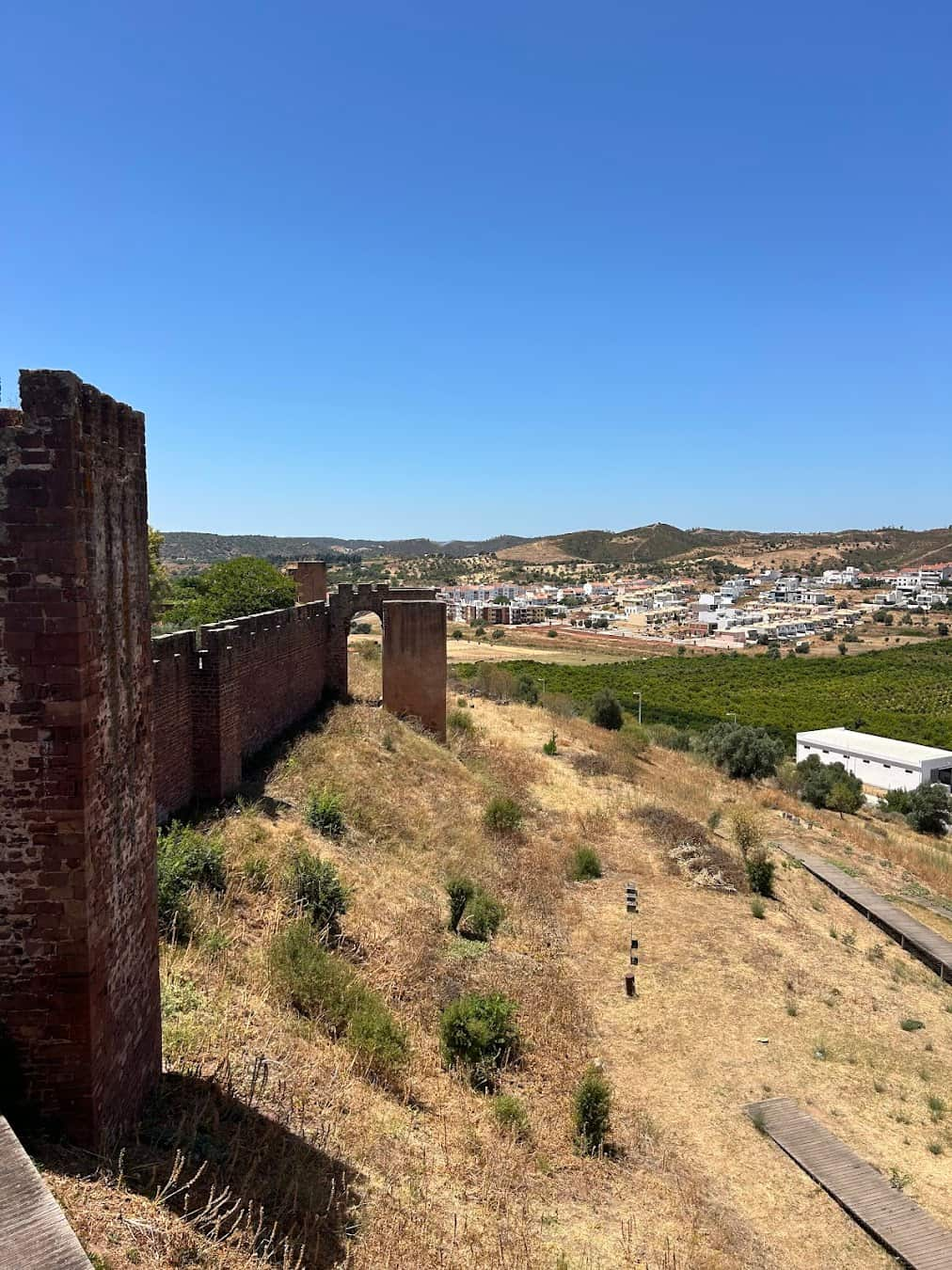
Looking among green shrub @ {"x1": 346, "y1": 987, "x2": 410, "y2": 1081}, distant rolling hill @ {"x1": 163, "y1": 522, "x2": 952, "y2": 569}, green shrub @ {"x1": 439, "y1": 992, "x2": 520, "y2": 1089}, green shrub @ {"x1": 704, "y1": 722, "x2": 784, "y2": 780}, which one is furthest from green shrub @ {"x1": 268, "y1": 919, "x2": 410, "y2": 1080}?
distant rolling hill @ {"x1": 163, "y1": 522, "x2": 952, "y2": 569}

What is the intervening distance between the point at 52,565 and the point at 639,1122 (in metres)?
7.06

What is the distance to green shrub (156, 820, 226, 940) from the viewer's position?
23.4 feet

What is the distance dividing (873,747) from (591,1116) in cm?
3040

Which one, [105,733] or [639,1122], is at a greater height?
[105,733]

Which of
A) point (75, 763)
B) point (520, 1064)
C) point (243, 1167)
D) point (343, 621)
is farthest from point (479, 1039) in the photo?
point (343, 621)

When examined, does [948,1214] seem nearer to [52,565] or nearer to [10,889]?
[10,889]

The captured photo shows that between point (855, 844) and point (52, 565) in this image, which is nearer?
point (52, 565)

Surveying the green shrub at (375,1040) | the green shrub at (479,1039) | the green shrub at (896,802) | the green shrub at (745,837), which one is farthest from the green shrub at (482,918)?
the green shrub at (896,802)

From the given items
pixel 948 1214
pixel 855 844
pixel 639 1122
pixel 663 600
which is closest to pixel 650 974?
pixel 639 1122

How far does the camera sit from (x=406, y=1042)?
23.6 feet

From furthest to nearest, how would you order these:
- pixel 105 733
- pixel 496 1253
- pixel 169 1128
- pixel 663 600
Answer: pixel 663 600 → pixel 496 1253 → pixel 169 1128 → pixel 105 733

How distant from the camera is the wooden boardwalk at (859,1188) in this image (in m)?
6.73

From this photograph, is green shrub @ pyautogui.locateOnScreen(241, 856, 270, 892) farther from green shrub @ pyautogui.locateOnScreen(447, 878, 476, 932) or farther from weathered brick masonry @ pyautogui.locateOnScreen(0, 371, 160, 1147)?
weathered brick masonry @ pyautogui.locateOnScreen(0, 371, 160, 1147)

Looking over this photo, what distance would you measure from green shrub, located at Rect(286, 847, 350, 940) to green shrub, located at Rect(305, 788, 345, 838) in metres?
2.08
